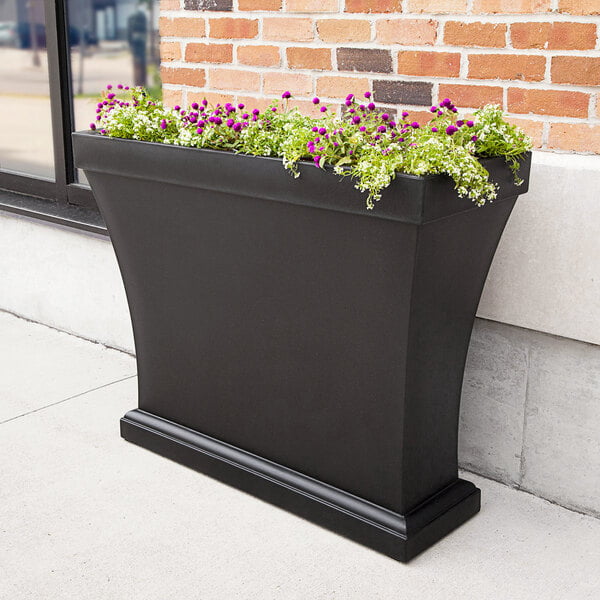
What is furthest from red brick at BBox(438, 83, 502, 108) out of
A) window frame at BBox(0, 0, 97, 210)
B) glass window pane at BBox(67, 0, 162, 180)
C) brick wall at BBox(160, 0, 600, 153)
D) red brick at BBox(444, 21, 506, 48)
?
glass window pane at BBox(67, 0, 162, 180)

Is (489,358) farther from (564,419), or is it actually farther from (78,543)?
(78,543)

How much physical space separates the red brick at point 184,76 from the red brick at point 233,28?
14 cm

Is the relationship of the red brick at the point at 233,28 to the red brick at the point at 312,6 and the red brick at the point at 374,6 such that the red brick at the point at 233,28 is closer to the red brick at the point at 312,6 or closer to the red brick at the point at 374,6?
the red brick at the point at 312,6

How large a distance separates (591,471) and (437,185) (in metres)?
0.97

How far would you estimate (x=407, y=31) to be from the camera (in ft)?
7.98

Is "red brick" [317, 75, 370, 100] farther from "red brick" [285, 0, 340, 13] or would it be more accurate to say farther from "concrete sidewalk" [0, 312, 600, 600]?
"concrete sidewalk" [0, 312, 600, 600]

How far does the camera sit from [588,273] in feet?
7.36

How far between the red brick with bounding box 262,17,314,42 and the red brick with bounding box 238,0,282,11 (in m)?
0.03

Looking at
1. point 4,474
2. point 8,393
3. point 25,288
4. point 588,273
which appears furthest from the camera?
point 25,288

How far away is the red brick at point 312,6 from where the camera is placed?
8.41 feet

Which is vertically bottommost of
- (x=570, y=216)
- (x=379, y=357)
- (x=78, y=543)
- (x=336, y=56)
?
(x=78, y=543)

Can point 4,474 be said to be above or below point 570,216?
below

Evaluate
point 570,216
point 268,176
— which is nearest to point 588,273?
point 570,216

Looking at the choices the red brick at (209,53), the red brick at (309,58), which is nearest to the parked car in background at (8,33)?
the red brick at (209,53)
